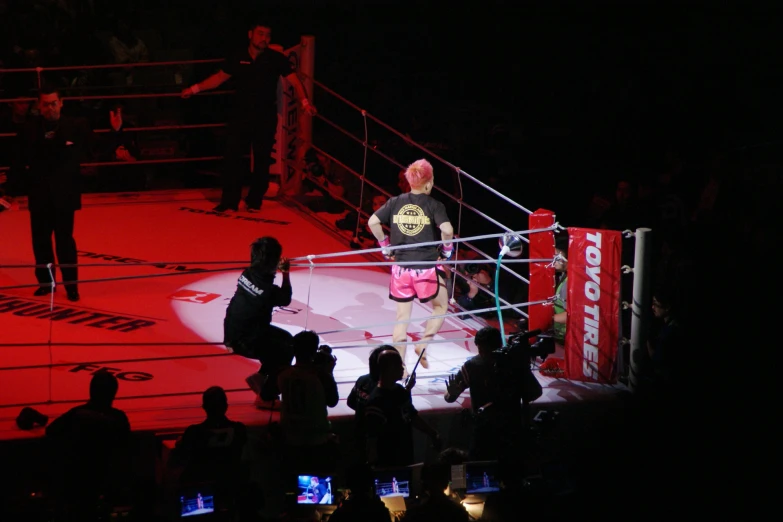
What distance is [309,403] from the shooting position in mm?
4352

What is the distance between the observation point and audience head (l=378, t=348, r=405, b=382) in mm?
4332

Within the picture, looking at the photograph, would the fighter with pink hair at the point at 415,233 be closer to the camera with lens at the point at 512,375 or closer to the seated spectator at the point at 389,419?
the camera with lens at the point at 512,375

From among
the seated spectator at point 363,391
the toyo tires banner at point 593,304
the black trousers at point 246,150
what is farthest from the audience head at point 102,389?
the black trousers at point 246,150

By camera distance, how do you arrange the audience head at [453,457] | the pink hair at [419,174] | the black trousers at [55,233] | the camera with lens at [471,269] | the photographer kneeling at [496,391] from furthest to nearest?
the camera with lens at [471,269] < the black trousers at [55,233] < the pink hair at [419,174] < the photographer kneeling at [496,391] < the audience head at [453,457]

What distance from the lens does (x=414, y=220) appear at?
5.27 m

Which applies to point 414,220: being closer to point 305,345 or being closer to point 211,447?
point 305,345

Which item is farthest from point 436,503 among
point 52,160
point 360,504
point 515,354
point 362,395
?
point 52,160

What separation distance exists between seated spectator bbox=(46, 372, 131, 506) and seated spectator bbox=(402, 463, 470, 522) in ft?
4.22

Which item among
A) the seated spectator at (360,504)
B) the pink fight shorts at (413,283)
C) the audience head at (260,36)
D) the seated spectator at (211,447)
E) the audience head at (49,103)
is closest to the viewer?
the seated spectator at (360,504)

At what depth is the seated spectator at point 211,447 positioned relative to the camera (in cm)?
414

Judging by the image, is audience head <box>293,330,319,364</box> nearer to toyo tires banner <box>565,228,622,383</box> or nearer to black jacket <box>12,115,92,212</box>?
toyo tires banner <box>565,228,622,383</box>

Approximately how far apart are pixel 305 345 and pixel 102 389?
91cm

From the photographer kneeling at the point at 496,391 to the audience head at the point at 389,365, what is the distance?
43cm

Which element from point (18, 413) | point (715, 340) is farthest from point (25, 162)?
point (715, 340)
